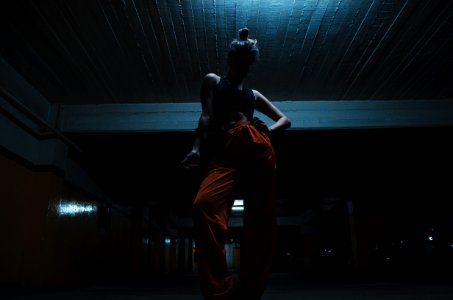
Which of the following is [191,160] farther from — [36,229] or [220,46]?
[36,229]

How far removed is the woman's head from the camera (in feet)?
5.72

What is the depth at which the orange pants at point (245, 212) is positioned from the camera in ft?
4.48

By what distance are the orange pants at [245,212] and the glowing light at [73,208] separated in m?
4.72

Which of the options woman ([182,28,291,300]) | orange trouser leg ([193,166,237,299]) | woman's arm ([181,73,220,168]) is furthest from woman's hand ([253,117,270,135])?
orange trouser leg ([193,166,237,299])

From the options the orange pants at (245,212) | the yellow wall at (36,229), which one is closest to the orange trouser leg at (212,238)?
the orange pants at (245,212)

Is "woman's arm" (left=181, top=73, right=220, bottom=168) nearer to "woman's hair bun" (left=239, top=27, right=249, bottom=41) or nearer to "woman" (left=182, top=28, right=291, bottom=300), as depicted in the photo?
"woman" (left=182, top=28, right=291, bottom=300)

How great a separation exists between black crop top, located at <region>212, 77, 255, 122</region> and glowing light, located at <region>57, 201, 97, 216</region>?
15.2 ft

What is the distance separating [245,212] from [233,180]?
159 millimetres

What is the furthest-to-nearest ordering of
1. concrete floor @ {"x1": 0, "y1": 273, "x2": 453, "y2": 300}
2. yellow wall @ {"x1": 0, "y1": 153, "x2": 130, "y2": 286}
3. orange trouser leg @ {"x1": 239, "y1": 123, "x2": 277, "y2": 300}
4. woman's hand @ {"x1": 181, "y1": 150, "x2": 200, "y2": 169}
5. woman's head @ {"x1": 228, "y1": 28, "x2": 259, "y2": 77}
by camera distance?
yellow wall @ {"x1": 0, "y1": 153, "x2": 130, "y2": 286}, concrete floor @ {"x1": 0, "y1": 273, "x2": 453, "y2": 300}, woman's head @ {"x1": 228, "y1": 28, "x2": 259, "y2": 77}, woman's hand @ {"x1": 181, "y1": 150, "x2": 200, "y2": 169}, orange trouser leg @ {"x1": 239, "y1": 123, "x2": 277, "y2": 300}

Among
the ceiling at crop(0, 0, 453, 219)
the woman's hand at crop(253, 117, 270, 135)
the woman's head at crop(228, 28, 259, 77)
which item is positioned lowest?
the woman's hand at crop(253, 117, 270, 135)

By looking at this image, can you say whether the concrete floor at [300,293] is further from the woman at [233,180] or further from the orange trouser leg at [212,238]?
the orange trouser leg at [212,238]

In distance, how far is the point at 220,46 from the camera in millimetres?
4176

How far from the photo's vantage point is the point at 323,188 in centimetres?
1045

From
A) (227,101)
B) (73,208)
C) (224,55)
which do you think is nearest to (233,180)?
(227,101)
